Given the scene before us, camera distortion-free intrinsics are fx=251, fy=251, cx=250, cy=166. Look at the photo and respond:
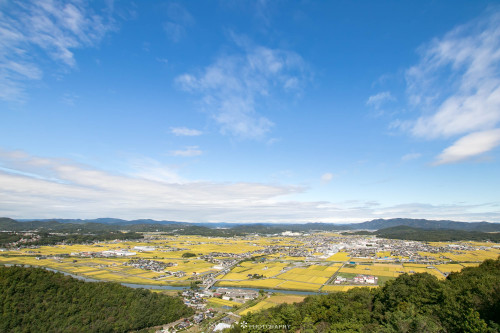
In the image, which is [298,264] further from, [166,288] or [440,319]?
[440,319]

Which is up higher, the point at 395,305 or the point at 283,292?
the point at 395,305

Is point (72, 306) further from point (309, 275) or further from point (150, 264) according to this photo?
point (309, 275)

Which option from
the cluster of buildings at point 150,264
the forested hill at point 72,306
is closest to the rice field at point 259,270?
the cluster of buildings at point 150,264

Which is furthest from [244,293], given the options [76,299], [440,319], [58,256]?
[58,256]

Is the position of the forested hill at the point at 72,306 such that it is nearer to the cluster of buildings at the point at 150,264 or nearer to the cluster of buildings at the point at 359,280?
the cluster of buildings at the point at 150,264

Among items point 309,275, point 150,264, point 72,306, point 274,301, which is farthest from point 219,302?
point 150,264

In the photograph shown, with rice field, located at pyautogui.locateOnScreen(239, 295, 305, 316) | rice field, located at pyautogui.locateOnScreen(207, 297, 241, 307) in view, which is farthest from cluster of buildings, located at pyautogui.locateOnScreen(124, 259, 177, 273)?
rice field, located at pyautogui.locateOnScreen(239, 295, 305, 316)

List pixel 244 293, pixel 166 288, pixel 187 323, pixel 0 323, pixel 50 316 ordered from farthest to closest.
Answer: pixel 166 288 < pixel 244 293 < pixel 187 323 < pixel 50 316 < pixel 0 323
